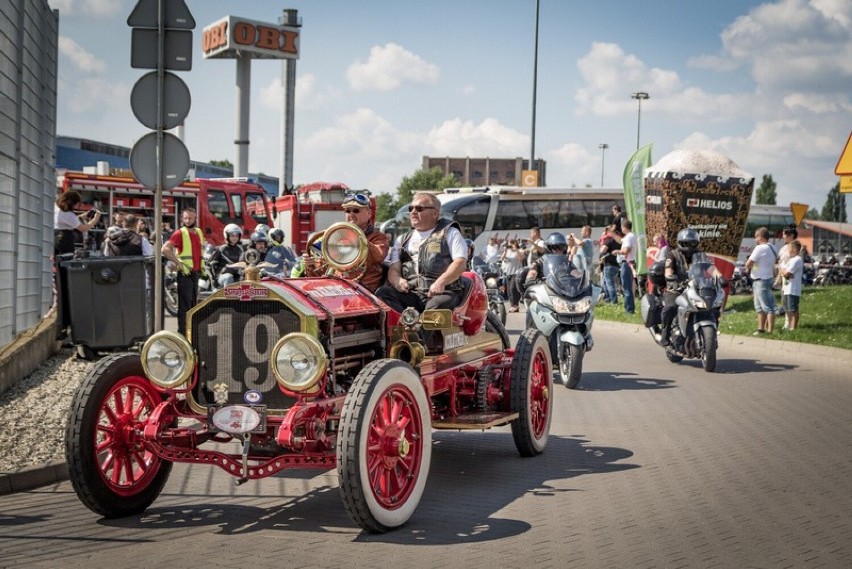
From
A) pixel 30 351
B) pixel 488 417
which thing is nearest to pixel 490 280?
pixel 30 351

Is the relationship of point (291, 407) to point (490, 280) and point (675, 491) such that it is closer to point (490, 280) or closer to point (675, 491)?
point (675, 491)

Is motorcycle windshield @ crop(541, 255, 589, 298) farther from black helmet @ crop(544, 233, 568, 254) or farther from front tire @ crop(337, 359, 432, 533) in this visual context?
front tire @ crop(337, 359, 432, 533)

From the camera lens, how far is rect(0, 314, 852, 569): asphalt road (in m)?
5.59

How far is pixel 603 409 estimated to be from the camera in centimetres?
1100

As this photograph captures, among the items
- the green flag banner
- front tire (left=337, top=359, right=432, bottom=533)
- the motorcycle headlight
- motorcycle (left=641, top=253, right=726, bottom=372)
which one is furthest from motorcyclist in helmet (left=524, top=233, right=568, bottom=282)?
the green flag banner

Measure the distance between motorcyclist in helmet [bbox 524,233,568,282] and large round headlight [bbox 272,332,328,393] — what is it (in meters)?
6.83

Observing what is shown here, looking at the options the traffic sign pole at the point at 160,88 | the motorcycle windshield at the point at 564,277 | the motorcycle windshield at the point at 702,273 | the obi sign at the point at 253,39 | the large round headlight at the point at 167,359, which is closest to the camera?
the large round headlight at the point at 167,359

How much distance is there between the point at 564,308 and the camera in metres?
12.7

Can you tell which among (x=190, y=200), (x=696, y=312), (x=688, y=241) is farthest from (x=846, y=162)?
(x=190, y=200)

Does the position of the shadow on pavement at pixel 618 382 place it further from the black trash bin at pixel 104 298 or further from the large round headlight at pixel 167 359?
the large round headlight at pixel 167 359

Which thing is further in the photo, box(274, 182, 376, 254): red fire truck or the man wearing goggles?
box(274, 182, 376, 254): red fire truck

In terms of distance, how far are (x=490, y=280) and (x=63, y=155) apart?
58.4 meters

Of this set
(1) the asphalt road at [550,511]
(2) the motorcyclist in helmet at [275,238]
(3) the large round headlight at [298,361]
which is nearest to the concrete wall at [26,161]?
(2) the motorcyclist in helmet at [275,238]

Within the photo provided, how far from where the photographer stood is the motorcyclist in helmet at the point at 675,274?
15.1 meters
